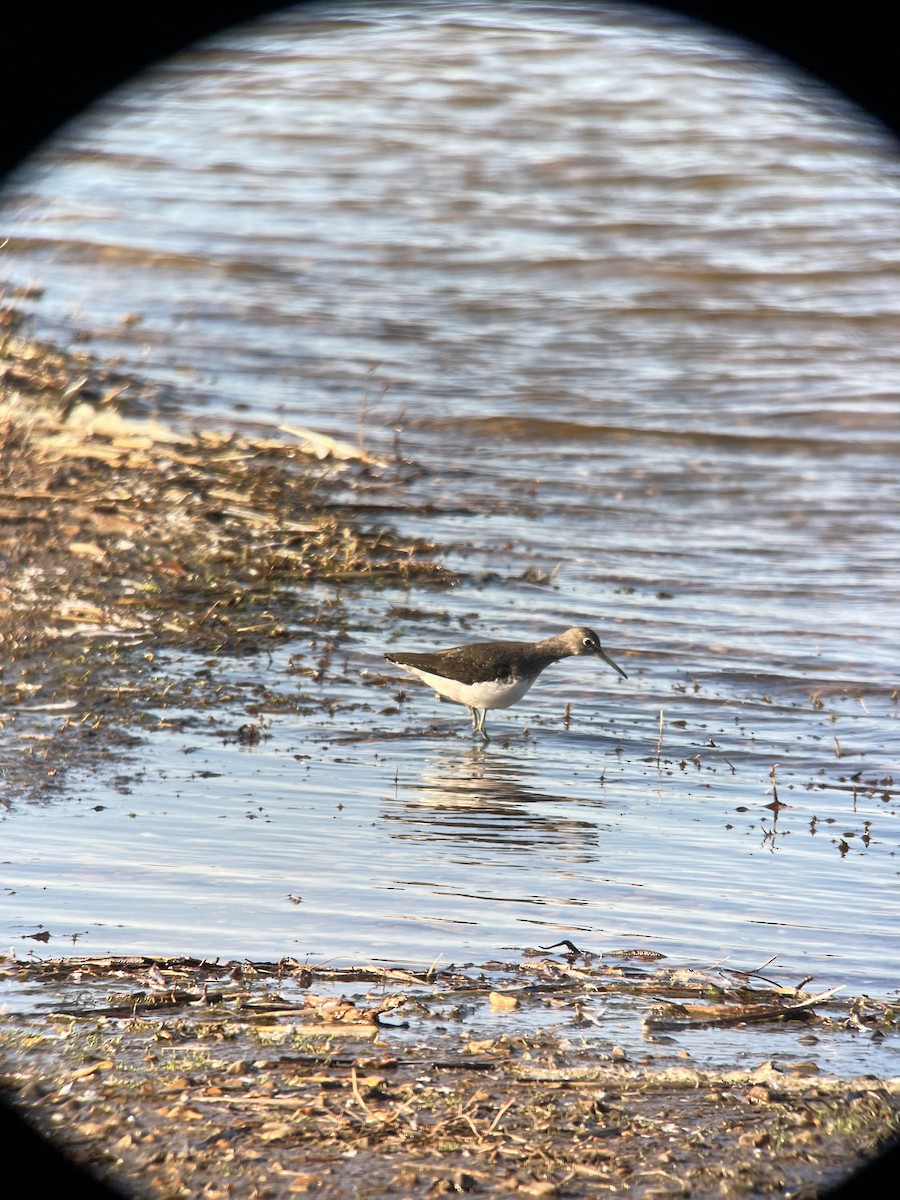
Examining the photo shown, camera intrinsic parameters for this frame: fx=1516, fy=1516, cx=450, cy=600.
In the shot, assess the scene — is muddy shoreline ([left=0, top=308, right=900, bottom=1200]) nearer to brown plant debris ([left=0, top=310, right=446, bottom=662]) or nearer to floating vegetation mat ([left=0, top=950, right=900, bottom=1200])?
floating vegetation mat ([left=0, top=950, right=900, bottom=1200])

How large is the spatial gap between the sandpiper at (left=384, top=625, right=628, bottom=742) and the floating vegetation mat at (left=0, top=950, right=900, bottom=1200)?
124 inches

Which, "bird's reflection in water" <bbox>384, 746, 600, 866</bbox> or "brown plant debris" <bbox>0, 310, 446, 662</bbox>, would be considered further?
"brown plant debris" <bbox>0, 310, 446, 662</bbox>

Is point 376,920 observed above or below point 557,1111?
below

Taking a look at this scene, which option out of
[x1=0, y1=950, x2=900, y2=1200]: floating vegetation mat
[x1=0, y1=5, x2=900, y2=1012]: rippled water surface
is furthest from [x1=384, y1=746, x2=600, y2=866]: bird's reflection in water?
[x1=0, y1=950, x2=900, y2=1200]: floating vegetation mat

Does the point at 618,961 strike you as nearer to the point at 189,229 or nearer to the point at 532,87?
the point at 189,229

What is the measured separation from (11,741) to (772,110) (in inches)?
813

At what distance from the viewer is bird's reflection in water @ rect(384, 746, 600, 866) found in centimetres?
595

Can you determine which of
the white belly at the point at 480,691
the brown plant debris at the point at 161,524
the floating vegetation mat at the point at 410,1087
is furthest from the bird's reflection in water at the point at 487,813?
the brown plant debris at the point at 161,524

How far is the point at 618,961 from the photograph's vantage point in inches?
187

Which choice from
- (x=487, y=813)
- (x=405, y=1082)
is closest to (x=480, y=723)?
(x=487, y=813)

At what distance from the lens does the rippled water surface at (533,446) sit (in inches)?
A: 212

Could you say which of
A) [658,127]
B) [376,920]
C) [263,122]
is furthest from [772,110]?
[376,920]

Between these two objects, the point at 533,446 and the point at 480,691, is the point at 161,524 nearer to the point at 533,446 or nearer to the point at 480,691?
the point at 480,691

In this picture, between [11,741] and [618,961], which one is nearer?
[618,961]
